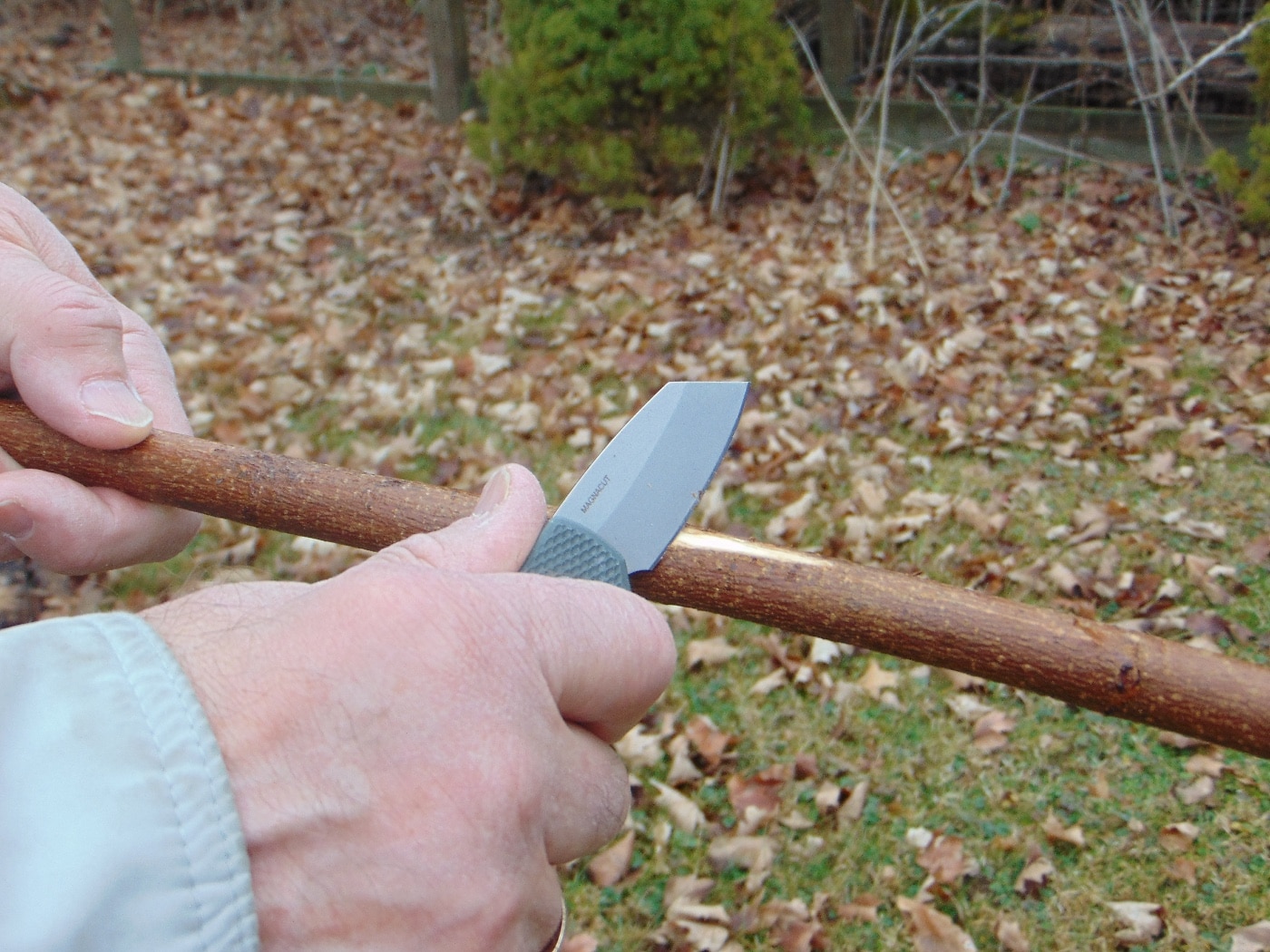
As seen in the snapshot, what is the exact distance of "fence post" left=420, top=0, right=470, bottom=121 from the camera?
26.4 feet

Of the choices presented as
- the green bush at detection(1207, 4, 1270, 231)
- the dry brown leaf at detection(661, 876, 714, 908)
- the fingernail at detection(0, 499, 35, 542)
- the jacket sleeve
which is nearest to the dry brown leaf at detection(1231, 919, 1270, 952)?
the dry brown leaf at detection(661, 876, 714, 908)

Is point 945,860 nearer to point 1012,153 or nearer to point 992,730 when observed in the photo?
point 992,730

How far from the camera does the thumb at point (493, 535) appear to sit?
1377 millimetres

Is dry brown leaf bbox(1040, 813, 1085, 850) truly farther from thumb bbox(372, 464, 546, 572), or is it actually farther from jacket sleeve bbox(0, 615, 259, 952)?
jacket sleeve bbox(0, 615, 259, 952)

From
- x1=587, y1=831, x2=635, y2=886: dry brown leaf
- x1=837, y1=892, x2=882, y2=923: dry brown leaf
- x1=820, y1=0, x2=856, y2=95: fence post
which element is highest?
x1=820, y1=0, x2=856, y2=95: fence post

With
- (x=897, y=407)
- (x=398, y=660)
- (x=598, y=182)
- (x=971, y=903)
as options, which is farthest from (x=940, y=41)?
(x=398, y=660)

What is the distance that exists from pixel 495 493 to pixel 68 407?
1043 millimetres

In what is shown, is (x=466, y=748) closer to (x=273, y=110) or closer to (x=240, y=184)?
(x=240, y=184)

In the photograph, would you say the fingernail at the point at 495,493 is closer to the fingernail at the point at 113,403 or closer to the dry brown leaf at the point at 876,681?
the fingernail at the point at 113,403

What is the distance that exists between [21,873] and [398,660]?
41 cm

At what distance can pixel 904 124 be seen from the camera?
7.74 metres

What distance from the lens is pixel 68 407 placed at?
1953mm

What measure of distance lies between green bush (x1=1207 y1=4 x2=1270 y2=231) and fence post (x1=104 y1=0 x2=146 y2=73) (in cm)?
993

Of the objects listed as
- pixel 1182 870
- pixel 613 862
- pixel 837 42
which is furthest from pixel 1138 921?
pixel 837 42
